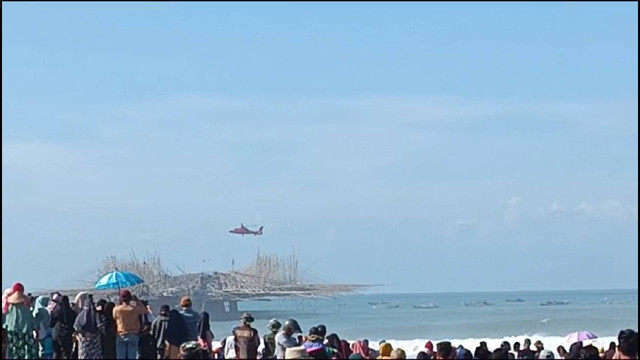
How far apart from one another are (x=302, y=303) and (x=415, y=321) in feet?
44.9

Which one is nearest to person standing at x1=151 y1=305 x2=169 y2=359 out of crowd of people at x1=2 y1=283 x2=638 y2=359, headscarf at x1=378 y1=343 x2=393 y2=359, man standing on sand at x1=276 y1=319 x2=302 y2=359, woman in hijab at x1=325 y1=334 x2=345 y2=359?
crowd of people at x1=2 y1=283 x2=638 y2=359

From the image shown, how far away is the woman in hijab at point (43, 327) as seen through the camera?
14867 millimetres

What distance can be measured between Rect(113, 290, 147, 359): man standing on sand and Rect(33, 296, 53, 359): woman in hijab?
2.85ft

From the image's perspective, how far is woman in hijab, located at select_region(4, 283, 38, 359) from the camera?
1468 centimetres

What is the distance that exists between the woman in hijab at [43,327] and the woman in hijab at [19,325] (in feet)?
0.34

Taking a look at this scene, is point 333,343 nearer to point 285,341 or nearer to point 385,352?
point 285,341

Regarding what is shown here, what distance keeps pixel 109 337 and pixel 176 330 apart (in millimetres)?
827

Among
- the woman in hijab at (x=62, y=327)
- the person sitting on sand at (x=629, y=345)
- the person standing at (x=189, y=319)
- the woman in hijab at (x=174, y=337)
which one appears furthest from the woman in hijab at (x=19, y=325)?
the person sitting on sand at (x=629, y=345)

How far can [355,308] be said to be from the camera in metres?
100

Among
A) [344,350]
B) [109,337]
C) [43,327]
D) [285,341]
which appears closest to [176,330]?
[109,337]

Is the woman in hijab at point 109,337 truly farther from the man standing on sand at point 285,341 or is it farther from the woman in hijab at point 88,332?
the man standing on sand at point 285,341

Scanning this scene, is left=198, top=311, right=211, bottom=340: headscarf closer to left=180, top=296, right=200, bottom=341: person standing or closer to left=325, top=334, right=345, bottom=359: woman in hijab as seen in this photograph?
left=180, top=296, right=200, bottom=341: person standing

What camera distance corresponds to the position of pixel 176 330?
49.2 feet

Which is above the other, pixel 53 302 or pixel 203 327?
pixel 53 302
